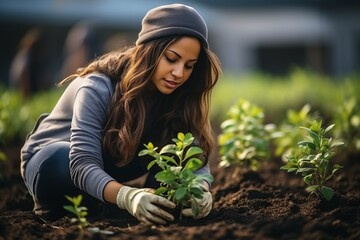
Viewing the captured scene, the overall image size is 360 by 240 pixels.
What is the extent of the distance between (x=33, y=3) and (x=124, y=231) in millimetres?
16011

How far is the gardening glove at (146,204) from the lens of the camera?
241 cm

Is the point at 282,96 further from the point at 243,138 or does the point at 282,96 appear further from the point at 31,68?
the point at 243,138

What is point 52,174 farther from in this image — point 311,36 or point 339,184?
point 311,36

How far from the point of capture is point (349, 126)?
13.1 ft

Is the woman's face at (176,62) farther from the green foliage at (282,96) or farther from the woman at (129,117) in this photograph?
the green foliage at (282,96)

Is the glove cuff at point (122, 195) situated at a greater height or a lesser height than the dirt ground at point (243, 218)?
greater

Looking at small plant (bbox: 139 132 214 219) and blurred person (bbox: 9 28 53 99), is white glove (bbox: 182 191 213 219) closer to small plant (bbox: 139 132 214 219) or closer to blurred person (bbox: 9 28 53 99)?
small plant (bbox: 139 132 214 219)

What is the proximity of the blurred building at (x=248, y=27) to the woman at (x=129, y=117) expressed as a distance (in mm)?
14329

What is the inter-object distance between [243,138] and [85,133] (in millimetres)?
1090

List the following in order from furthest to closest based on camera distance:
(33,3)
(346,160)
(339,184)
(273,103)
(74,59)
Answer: (33,3), (74,59), (273,103), (346,160), (339,184)

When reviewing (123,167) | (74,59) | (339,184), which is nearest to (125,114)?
(123,167)

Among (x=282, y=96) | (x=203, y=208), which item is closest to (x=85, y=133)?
(x=203, y=208)

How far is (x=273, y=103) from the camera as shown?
22.1ft

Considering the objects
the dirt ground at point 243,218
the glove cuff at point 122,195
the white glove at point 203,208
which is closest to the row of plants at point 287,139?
the dirt ground at point 243,218
